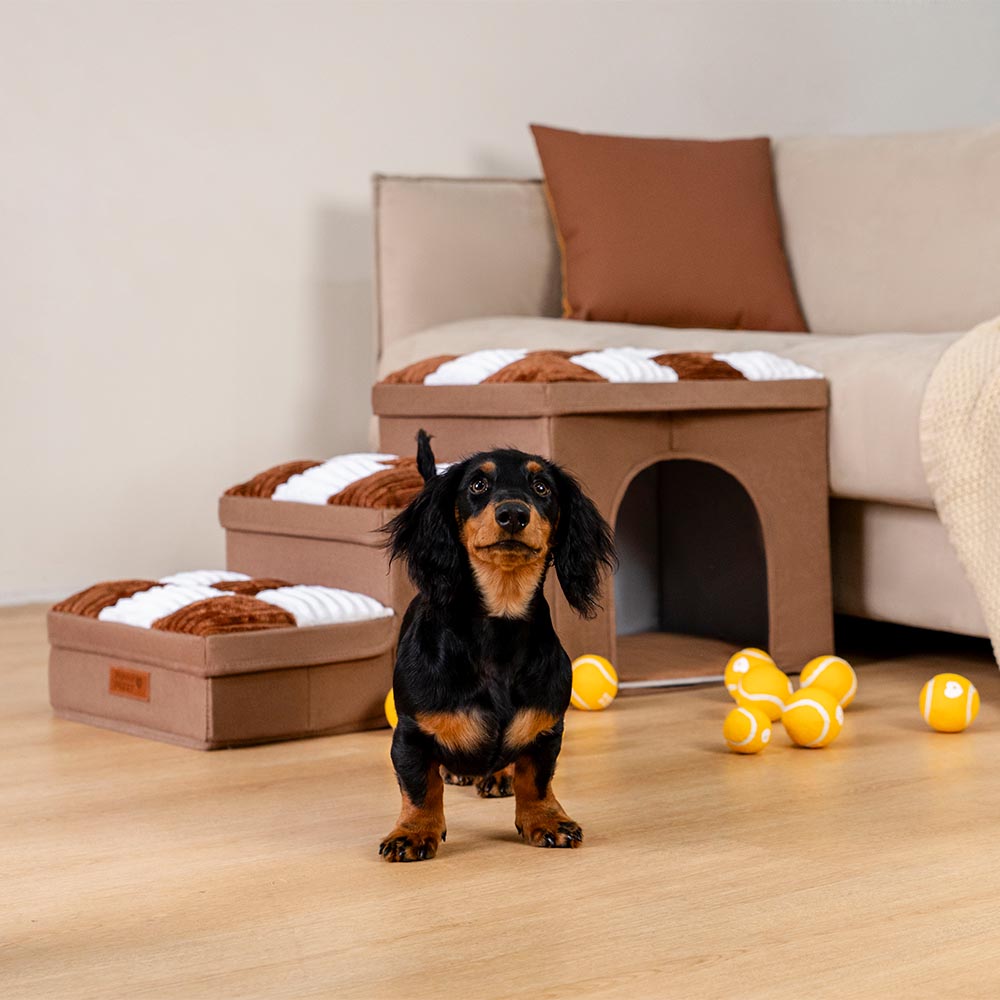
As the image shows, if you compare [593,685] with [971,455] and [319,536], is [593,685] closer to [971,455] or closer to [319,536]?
[319,536]

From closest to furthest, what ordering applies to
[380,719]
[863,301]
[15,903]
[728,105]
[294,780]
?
[15,903]
[294,780]
[380,719]
[863,301]
[728,105]

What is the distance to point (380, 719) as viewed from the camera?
2037 mm

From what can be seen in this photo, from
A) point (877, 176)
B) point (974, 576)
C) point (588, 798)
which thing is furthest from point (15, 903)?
point (877, 176)

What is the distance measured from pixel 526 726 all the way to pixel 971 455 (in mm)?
949

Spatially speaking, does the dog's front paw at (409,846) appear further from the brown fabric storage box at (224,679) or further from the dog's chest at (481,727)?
the brown fabric storage box at (224,679)

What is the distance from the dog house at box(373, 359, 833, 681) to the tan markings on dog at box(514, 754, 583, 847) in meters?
0.68

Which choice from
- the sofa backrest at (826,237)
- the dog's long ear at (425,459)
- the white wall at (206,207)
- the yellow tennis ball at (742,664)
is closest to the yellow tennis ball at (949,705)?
the yellow tennis ball at (742,664)

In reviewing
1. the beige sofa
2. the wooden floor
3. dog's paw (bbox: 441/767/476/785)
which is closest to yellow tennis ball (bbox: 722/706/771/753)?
the wooden floor

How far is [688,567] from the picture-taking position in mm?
2688

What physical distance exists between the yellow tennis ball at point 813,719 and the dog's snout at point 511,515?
63 centimetres

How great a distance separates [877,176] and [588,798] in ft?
6.72

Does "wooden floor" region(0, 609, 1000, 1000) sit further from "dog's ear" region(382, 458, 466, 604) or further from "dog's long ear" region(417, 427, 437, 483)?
"dog's long ear" region(417, 427, 437, 483)

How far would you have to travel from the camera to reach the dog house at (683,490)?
2.17m

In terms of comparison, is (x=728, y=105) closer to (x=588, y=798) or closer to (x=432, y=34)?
(x=432, y=34)
